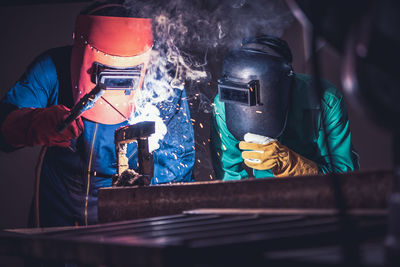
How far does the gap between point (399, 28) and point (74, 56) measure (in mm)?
2075

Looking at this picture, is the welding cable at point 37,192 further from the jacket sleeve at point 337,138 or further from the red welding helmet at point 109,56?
the jacket sleeve at point 337,138

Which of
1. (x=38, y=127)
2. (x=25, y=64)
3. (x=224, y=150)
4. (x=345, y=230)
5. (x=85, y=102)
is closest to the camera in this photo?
(x=345, y=230)

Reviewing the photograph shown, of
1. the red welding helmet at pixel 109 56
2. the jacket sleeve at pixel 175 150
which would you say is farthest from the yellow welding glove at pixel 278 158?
the red welding helmet at pixel 109 56

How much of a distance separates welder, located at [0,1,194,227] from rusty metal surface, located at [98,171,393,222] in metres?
0.80

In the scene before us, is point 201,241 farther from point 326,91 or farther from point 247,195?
point 326,91

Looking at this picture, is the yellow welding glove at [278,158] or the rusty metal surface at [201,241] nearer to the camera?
the rusty metal surface at [201,241]

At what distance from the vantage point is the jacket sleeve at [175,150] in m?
2.36

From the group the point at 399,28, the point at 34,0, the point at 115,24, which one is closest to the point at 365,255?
the point at 399,28

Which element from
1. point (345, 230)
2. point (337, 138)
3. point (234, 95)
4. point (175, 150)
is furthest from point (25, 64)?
point (345, 230)

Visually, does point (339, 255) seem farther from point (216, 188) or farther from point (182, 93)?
point (182, 93)

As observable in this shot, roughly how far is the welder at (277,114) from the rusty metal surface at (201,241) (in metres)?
1.24

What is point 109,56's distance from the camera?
227 centimetres

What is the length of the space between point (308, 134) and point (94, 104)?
1158 mm

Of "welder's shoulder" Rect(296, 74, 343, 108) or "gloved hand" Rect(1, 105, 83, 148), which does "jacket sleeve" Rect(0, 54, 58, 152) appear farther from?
"welder's shoulder" Rect(296, 74, 343, 108)
